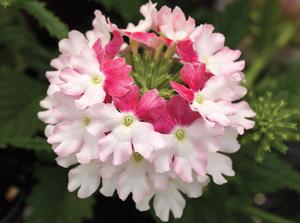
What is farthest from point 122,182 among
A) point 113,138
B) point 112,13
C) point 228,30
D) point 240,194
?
point 112,13

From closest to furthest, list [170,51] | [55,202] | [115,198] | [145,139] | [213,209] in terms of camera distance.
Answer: [145,139]
[170,51]
[213,209]
[55,202]
[115,198]

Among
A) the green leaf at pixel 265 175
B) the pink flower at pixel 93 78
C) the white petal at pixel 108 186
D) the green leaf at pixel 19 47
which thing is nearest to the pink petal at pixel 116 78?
Answer: the pink flower at pixel 93 78

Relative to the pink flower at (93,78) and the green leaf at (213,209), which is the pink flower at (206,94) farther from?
the green leaf at (213,209)

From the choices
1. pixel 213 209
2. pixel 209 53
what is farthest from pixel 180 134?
pixel 213 209

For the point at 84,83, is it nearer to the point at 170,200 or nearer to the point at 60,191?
the point at 170,200

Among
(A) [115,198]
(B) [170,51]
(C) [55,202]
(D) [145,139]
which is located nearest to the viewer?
(D) [145,139]

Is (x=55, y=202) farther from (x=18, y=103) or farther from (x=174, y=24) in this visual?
(x=174, y=24)
